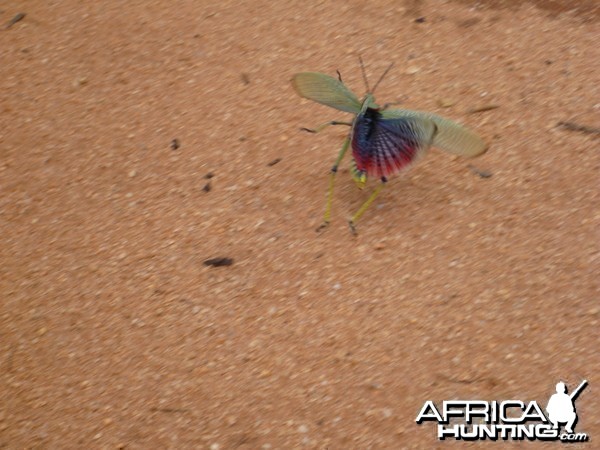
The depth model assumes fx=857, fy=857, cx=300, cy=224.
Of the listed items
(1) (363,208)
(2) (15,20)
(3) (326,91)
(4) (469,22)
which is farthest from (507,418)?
(2) (15,20)

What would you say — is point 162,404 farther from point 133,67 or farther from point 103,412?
point 133,67

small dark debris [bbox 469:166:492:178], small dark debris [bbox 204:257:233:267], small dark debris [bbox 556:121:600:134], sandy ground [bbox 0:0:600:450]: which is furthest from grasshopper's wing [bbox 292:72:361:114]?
small dark debris [bbox 556:121:600:134]

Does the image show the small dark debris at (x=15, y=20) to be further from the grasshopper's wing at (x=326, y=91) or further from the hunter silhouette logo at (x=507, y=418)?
the hunter silhouette logo at (x=507, y=418)

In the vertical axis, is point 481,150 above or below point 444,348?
above

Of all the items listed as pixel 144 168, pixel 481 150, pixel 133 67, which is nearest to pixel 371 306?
pixel 481 150

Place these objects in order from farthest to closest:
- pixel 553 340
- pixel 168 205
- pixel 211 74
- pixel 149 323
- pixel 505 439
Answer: pixel 211 74 < pixel 168 205 < pixel 149 323 < pixel 553 340 < pixel 505 439

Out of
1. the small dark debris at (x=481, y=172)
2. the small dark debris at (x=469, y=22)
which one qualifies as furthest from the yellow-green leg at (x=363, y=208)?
the small dark debris at (x=469, y=22)

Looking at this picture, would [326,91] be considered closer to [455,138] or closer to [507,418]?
[455,138]
